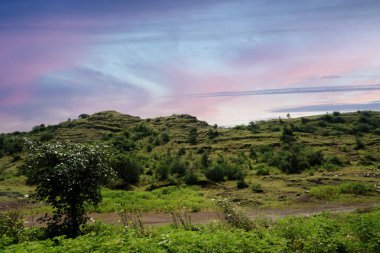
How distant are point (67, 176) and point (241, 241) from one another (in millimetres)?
6643

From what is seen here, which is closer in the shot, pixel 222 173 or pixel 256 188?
pixel 256 188

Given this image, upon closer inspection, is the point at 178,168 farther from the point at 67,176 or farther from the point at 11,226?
the point at 11,226

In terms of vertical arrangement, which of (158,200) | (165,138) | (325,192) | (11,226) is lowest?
(325,192)

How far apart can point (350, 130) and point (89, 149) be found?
5726 centimetres

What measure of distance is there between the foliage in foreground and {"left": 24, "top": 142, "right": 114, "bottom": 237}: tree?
1610mm

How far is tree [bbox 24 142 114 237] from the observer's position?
13.1 m

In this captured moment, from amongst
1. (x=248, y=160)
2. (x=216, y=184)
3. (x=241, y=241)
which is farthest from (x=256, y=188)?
(x=241, y=241)

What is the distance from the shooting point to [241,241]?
905 cm

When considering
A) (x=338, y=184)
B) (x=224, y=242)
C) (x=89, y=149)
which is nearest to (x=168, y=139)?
(x=338, y=184)

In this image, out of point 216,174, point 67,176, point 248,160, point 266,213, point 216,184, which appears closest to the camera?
point 67,176

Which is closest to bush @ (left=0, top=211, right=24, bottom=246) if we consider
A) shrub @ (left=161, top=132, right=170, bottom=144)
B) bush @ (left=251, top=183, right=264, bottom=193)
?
bush @ (left=251, top=183, right=264, bottom=193)

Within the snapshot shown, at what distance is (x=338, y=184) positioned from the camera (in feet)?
94.1

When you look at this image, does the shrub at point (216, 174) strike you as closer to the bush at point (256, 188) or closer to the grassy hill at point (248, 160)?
the grassy hill at point (248, 160)

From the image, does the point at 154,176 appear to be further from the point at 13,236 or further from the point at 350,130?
the point at 350,130
